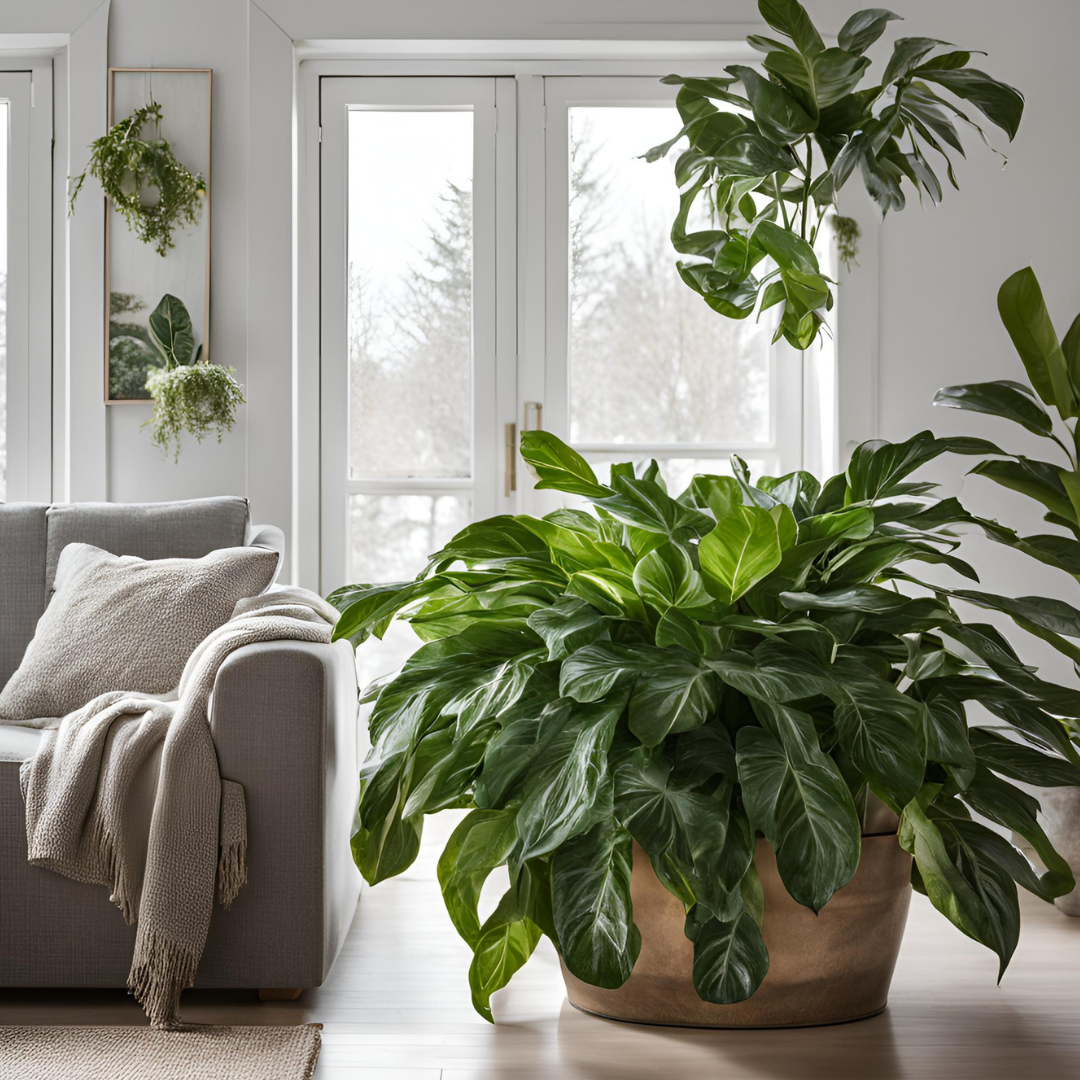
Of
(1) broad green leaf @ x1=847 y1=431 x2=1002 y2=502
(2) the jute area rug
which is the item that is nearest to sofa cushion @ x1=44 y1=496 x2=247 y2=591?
(2) the jute area rug

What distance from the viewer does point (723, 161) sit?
6.47 feet

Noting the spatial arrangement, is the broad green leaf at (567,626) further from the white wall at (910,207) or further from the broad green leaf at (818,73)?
the white wall at (910,207)

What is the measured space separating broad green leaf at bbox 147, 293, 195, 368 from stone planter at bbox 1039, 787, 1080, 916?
2518 mm

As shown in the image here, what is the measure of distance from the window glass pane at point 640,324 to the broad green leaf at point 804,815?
182cm

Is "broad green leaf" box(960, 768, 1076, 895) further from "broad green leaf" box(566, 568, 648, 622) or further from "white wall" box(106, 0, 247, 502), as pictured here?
"white wall" box(106, 0, 247, 502)

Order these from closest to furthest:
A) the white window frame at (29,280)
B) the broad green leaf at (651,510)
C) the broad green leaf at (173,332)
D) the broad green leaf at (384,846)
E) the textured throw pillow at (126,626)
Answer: the broad green leaf at (651,510)
the broad green leaf at (384,846)
the textured throw pillow at (126,626)
the broad green leaf at (173,332)
the white window frame at (29,280)

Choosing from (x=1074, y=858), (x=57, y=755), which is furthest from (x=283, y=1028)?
(x=1074, y=858)

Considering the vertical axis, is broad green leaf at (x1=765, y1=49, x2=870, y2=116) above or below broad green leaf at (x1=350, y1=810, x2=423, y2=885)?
above

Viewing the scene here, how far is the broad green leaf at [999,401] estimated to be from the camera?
1963 millimetres

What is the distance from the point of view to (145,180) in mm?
2881

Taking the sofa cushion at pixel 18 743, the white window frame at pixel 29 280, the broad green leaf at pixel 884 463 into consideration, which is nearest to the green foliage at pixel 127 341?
the white window frame at pixel 29 280

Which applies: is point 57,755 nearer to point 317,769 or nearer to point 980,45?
point 317,769

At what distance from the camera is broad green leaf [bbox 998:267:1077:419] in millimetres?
2023

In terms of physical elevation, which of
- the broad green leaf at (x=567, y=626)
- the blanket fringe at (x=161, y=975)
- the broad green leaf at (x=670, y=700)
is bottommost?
the blanket fringe at (x=161, y=975)
